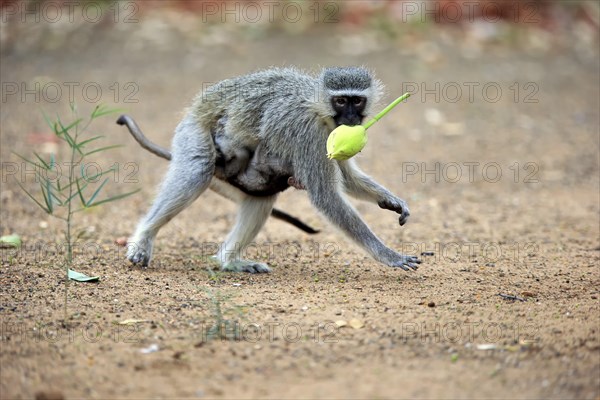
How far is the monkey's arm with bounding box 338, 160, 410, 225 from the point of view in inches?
290

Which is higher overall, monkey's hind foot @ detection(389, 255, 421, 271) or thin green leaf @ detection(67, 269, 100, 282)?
monkey's hind foot @ detection(389, 255, 421, 271)

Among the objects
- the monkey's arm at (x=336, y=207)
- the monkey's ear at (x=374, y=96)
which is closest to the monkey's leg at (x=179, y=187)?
the monkey's arm at (x=336, y=207)

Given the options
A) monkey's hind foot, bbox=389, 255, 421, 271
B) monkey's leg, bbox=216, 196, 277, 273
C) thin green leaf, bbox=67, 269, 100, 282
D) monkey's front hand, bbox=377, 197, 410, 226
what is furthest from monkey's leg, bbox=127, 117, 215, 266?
monkey's hind foot, bbox=389, 255, 421, 271

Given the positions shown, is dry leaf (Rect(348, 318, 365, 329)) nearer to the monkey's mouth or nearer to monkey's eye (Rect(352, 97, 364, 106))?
the monkey's mouth

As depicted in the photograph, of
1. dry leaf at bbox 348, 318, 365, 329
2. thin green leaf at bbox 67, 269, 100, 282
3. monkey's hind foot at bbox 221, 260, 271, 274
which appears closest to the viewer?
dry leaf at bbox 348, 318, 365, 329

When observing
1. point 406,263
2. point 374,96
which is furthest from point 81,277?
point 374,96

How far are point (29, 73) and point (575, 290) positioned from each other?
11469 mm

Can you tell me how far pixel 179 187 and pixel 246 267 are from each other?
0.99m

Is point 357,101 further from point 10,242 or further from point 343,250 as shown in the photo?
point 10,242

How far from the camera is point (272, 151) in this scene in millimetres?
7320

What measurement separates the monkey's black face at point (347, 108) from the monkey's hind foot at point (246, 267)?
1.60m

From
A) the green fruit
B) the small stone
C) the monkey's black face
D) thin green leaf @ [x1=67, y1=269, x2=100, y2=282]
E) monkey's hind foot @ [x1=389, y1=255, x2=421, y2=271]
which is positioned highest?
the monkey's black face

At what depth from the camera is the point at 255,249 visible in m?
8.60

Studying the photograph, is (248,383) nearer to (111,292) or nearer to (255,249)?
(111,292)
